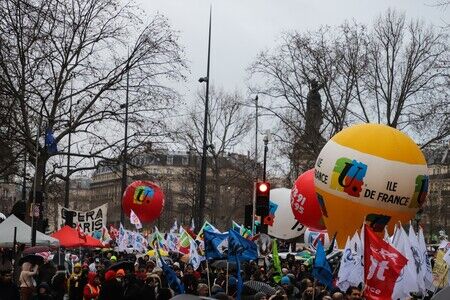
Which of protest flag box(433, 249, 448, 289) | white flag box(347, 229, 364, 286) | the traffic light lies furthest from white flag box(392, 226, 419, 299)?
the traffic light

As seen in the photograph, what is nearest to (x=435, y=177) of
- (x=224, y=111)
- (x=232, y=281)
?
(x=224, y=111)

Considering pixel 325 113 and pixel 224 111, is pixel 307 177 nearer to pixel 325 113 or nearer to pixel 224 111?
pixel 325 113

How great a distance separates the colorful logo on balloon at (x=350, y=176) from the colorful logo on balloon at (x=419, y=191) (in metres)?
1.58

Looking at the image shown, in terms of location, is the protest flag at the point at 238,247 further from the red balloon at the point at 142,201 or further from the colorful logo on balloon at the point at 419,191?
the red balloon at the point at 142,201

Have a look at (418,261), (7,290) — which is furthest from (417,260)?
(7,290)

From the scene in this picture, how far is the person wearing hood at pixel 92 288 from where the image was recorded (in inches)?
685

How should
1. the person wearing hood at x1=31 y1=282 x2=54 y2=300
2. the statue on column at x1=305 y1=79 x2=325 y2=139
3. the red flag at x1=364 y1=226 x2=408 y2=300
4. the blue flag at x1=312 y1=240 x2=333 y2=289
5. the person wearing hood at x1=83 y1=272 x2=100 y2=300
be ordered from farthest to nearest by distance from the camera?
the statue on column at x1=305 y1=79 x2=325 y2=139, the person wearing hood at x1=83 y1=272 x2=100 y2=300, the person wearing hood at x1=31 y1=282 x2=54 y2=300, the blue flag at x1=312 y1=240 x2=333 y2=289, the red flag at x1=364 y1=226 x2=408 y2=300

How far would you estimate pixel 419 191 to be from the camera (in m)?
23.9

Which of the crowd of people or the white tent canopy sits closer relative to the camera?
the crowd of people

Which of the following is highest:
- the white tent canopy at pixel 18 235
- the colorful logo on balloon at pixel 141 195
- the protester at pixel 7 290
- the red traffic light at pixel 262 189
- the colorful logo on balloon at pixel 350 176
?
the colorful logo on balloon at pixel 350 176

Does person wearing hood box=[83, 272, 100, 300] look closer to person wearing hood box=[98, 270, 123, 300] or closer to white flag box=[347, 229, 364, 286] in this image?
person wearing hood box=[98, 270, 123, 300]

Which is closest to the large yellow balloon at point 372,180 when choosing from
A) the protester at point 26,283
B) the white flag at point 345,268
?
the white flag at point 345,268

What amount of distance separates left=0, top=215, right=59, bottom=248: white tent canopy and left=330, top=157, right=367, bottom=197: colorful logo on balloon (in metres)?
8.02

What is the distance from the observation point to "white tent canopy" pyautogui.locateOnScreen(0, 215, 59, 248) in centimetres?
2416
